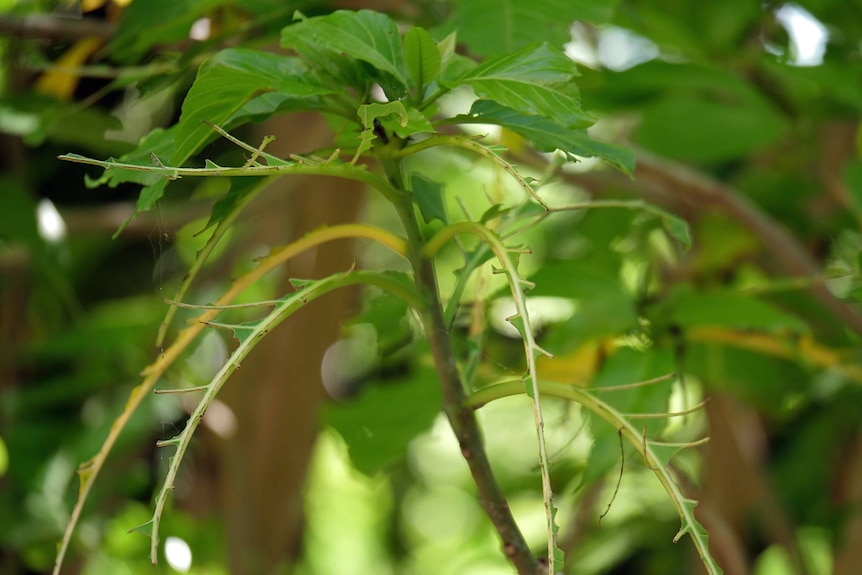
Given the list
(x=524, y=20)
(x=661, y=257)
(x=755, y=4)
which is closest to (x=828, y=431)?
(x=661, y=257)

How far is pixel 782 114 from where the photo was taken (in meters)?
0.69

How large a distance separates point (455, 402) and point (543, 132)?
0.09 metres

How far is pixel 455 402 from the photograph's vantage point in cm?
28

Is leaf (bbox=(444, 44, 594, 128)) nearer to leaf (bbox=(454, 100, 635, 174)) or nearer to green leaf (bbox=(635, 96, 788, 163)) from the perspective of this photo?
leaf (bbox=(454, 100, 635, 174))

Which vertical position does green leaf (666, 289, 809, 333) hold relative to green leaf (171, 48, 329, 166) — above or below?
below

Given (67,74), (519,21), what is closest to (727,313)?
(519,21)

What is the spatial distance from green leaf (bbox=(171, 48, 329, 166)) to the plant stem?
4 centimetres

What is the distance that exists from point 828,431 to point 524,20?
0.59m

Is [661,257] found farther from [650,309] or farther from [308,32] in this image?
[308,32]

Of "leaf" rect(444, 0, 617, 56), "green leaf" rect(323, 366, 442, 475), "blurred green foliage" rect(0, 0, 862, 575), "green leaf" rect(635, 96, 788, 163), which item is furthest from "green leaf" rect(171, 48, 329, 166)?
"green leaf" rect(635, 96, 788, 163)

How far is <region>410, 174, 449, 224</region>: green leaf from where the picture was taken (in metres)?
0.34

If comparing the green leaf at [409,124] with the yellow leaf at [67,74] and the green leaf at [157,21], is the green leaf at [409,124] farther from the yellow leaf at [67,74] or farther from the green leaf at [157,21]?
the yellow leaf at [67,74]

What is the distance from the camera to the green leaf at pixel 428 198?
34 centimetres

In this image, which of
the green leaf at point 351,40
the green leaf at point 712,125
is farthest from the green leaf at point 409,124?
the green leaf at point 712,125
